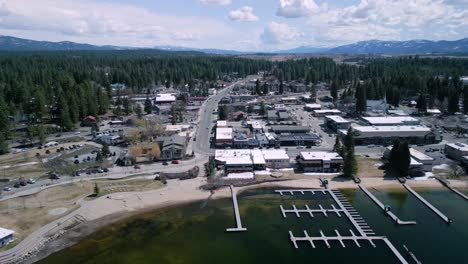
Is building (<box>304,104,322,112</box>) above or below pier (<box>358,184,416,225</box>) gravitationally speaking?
above

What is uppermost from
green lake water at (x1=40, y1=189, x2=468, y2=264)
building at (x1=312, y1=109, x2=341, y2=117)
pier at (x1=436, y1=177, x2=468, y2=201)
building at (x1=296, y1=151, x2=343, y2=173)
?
building at (x1=312, y1=109, x2=341, y2=117)

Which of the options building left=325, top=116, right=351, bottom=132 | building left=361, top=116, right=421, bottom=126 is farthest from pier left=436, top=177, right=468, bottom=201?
building left=325, top=116, right=351, bottom=132

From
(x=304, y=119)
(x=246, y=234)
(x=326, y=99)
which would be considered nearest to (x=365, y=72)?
(x=326, y=99)

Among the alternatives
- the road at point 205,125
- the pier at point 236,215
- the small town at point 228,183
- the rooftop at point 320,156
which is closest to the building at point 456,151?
the small town at point 228,183

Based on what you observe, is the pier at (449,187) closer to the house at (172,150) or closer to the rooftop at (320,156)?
the rooftop at (320,156)

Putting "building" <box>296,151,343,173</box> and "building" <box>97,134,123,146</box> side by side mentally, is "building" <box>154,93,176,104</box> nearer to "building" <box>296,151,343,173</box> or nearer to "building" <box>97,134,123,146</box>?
"building" <box>97,134,123,146</box>
